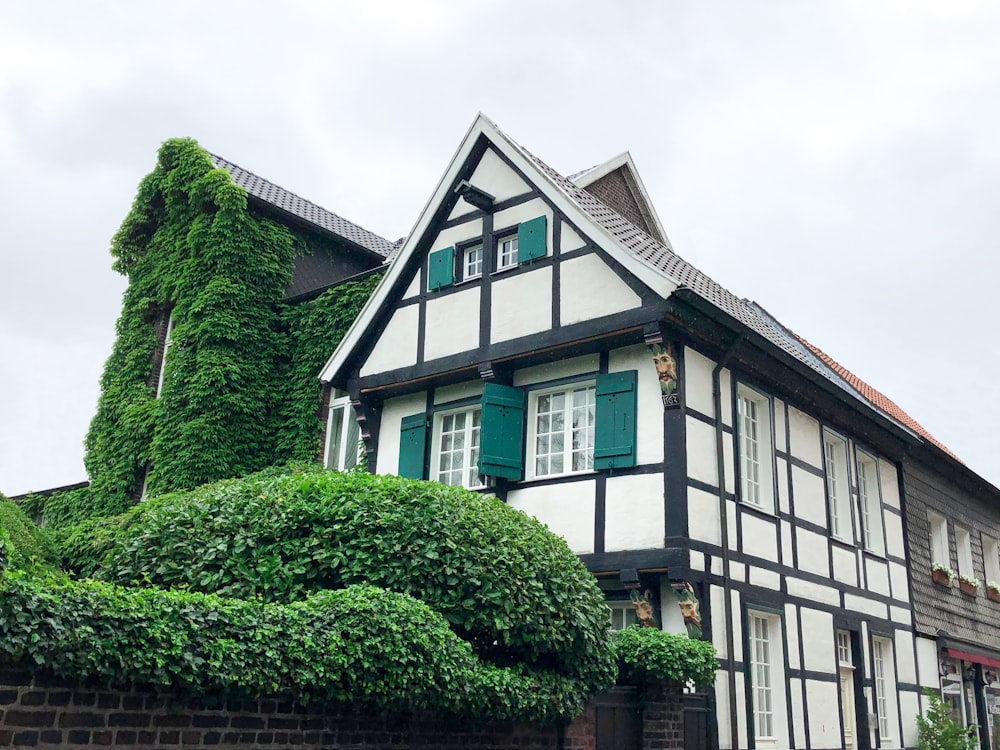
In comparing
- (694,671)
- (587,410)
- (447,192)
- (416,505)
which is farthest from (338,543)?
(447,192)

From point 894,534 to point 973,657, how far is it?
11.1 ft

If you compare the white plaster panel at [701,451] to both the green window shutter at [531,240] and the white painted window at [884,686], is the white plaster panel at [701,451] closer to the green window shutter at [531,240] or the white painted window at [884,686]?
the green window shutter at [531,240]

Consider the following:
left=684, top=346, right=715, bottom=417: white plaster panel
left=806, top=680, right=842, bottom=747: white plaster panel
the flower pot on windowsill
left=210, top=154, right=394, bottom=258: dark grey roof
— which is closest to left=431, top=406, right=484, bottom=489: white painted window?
left=684, top=346, right=715, bottom=417: white plaster panel

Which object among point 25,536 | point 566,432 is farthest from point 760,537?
point 25,536

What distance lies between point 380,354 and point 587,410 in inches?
158

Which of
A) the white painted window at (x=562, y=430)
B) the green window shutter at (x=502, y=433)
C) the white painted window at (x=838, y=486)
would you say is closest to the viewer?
the white painted window at (x=562, y=430)

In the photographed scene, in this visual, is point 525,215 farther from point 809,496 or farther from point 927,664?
point 927,664

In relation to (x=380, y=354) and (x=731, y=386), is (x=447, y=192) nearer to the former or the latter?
(x=380, y=354)

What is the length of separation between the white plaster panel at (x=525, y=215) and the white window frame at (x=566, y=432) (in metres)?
1.97

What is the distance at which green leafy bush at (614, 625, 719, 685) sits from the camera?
9211mm

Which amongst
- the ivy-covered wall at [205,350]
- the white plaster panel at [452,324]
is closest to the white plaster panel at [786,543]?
the white plaster panel at [452,324]

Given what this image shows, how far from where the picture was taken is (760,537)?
13.3 m

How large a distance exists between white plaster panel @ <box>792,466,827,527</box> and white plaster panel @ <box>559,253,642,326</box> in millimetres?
3992

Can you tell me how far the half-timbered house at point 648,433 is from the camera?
39.6 ft
